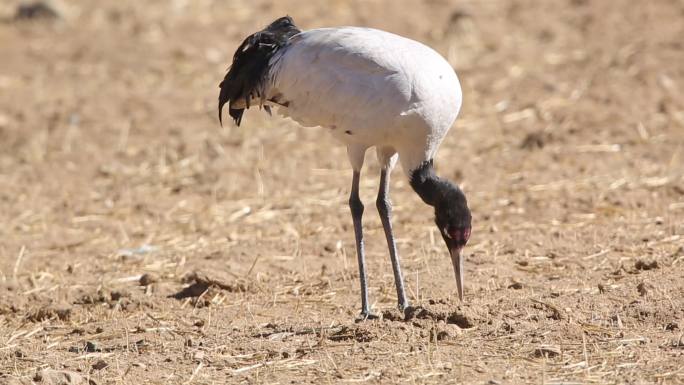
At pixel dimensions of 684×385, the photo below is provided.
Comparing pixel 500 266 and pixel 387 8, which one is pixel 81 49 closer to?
pixel 387 8

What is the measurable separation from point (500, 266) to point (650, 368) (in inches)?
91.5

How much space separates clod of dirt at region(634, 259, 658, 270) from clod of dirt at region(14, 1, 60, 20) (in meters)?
11.1

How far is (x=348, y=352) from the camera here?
252 inches

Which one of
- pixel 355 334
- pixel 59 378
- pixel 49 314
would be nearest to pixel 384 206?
pixel 355 334

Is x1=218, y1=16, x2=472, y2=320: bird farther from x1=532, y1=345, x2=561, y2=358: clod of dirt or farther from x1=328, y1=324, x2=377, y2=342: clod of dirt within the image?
x1=532, y1=345, x2=561, y2=358: clod of dirt

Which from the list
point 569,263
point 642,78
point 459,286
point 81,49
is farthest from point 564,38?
point 459,286

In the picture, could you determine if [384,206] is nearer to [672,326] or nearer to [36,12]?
[672,326]

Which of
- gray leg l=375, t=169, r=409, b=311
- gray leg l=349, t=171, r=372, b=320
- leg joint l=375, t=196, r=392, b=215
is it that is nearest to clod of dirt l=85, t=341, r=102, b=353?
gray leg l=349, t=171, r=372, b=320

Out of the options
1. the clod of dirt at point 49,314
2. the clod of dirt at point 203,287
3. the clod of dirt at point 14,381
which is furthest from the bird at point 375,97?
the clod of dirt at point 14,381

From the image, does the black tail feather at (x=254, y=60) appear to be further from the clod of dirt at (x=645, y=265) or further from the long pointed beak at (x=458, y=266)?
the clod of dirt at (x=645, y=265)

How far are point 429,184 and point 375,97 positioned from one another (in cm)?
69

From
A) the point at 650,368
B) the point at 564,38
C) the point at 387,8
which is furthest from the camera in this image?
the point at 387,8

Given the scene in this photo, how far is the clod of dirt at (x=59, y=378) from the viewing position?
→ 610 centimetres

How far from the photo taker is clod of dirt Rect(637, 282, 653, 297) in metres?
6.98
